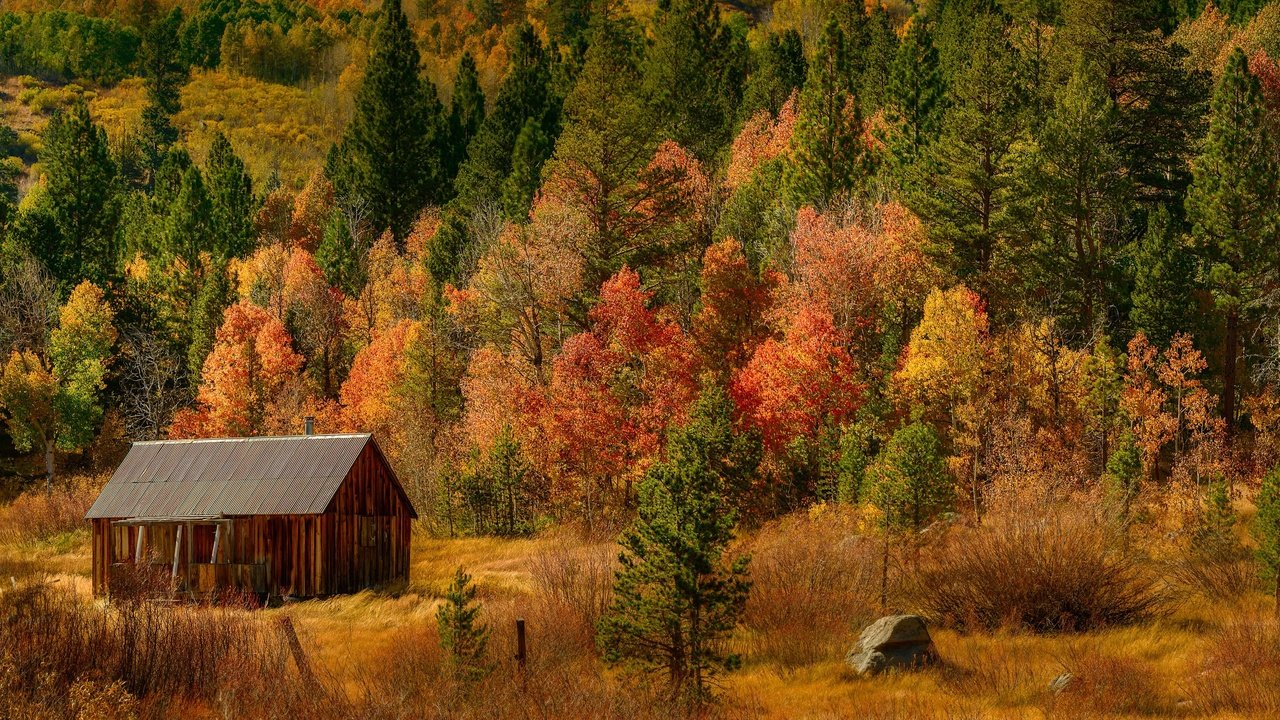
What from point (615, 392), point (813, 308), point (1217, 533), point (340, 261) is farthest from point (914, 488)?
point (340, 261)

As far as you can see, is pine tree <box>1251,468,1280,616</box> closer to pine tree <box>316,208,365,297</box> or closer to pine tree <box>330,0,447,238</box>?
pine tree <box>316,208,365,297</box>

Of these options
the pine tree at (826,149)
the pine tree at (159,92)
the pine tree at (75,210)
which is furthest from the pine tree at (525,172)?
the pine tree at (159,92)

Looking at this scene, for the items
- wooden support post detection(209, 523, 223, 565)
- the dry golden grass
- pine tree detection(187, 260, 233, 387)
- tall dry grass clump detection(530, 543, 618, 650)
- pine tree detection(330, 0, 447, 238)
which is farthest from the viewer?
pine tree detection(330, 0, 447, 238)

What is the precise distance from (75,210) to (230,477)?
165ft

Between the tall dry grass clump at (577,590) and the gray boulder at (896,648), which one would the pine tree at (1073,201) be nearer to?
the gray boulder at (896,648)

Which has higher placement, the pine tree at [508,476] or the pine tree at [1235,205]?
the pine tree at [1235,205]

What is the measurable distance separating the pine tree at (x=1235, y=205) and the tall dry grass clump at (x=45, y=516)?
1728 inches

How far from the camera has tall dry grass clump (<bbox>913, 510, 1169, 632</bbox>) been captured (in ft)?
82.4

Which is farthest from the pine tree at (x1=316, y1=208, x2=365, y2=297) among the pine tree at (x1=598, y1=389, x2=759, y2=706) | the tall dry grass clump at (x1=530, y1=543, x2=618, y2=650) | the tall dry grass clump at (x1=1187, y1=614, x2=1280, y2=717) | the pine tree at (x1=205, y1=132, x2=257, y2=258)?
Answer: the tall dry grass clump at (x1=1187, y1=614, x2=1280, y2=717)

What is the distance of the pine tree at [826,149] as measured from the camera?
190 feet

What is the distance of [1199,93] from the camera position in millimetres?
55750

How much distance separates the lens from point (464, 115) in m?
98.1

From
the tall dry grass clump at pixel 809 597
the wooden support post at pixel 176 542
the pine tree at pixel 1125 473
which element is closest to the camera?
the tall dry grass clump at pixel 809 597

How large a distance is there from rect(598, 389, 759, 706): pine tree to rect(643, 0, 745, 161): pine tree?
54.7 metres
